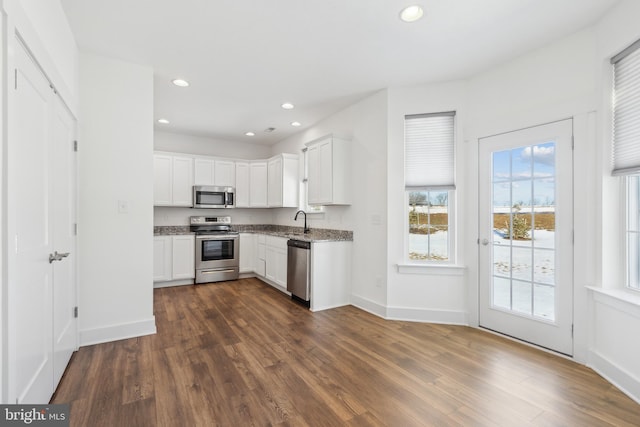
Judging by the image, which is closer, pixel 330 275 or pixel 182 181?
pixel 330 275

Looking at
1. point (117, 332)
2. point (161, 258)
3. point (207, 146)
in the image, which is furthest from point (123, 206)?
point (207, 146)

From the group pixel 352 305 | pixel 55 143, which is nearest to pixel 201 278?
pixel 352 305

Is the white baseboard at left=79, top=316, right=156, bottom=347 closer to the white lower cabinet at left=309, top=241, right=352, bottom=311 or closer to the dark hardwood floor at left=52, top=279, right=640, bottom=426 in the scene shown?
the dark hardwood floor at left=52, top=279, right=640, bottom=426

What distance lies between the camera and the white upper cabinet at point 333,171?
4.09 m

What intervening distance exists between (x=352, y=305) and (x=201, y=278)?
2773 millimetres

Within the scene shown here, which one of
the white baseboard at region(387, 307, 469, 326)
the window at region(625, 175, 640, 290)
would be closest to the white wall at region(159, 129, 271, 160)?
the white baseboard at region(387, 307, 469, 326)

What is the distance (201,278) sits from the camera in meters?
5.23

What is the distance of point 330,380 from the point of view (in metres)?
2.19

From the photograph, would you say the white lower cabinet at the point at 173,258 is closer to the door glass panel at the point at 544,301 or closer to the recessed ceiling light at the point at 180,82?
the recessed ceiling light at the point at 180,82

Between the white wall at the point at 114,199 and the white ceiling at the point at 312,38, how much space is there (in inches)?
10.9

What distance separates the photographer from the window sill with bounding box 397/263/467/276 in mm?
3359

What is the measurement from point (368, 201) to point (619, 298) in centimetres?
243

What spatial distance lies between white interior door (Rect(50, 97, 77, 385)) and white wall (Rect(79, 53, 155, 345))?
0.57ft

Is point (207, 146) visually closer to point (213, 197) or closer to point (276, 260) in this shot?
point (213, 197)
